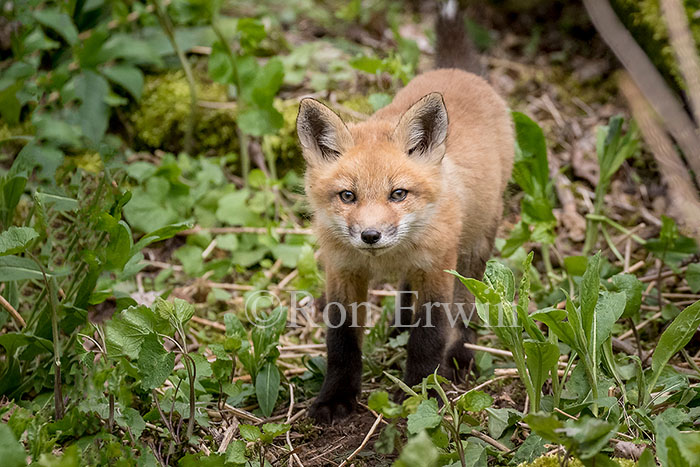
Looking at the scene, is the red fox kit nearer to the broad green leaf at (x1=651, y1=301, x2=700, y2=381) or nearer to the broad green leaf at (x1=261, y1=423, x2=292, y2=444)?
the broad green leaf at (x1=261, y1=423, x2=292, y2=444)

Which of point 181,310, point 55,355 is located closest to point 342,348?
point 181,310

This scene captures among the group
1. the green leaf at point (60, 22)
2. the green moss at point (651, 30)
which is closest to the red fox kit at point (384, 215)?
the green moss at point (651, 30)

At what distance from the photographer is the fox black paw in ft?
10.6

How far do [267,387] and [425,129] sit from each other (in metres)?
1.48

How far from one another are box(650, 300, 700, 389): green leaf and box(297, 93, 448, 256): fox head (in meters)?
1.16

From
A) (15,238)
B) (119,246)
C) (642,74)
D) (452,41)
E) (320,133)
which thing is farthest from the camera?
(452,41)

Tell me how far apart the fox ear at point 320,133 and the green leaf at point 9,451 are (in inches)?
73.9

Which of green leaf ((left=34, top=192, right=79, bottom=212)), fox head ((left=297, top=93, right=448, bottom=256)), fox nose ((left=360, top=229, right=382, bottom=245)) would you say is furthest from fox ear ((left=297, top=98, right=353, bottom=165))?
green leaf ((left=34, top=192, right=79, bottom=212))

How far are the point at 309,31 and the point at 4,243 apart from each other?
4.79m

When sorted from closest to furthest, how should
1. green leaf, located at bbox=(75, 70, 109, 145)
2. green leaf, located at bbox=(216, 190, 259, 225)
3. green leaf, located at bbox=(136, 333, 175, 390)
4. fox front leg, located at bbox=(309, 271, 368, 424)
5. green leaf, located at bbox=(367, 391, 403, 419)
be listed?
green leaf, located at bbox=(367, 391, 403, 419) < green leaf, located at bbox=(136, 333, 175, 390) < fox front leg, located at bbox=(309, 271, 368, 424) < green leaf, located at bbox=(216, 190, 259, 225) < green leaf, located at bbox=(75, 70, 109, 145)

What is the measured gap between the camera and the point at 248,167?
5.44m

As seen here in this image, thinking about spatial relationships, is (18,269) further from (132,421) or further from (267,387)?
(267,387)

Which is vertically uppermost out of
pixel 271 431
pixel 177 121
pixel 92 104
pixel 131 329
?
pixel 131 329

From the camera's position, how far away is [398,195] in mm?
3203
